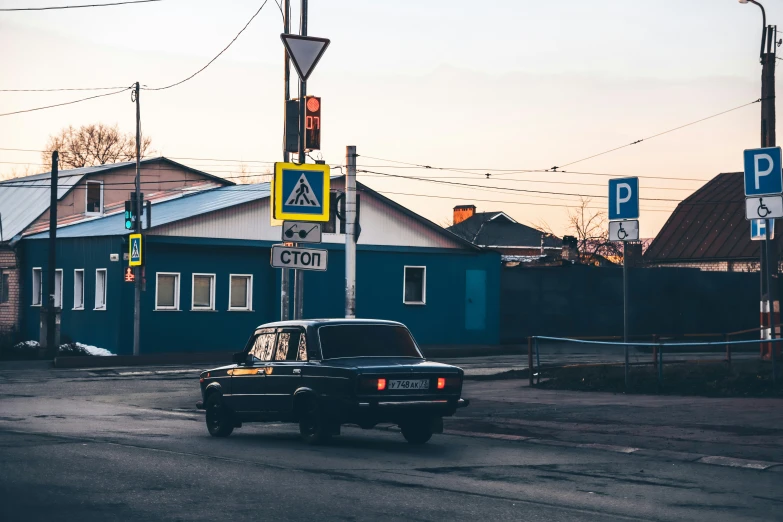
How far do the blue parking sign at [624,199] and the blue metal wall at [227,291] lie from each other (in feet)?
71.0

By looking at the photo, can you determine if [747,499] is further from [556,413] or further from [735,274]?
[735,274]

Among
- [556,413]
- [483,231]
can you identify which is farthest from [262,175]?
[556,413]

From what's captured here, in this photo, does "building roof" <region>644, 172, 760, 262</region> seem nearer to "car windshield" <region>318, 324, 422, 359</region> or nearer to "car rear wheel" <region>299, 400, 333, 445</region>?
"car windshield" <region>318, 324, 422, 359</region>

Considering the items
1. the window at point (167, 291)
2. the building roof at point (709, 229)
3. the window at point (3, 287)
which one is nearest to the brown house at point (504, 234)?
the building roof at point (709, 229)

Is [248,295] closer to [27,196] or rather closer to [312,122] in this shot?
[27,196]

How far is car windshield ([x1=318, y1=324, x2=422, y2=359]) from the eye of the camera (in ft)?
44.2

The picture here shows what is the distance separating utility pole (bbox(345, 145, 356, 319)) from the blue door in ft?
76.3

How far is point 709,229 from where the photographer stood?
61438 mm

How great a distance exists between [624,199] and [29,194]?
39849 mm

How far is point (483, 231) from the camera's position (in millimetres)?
95375

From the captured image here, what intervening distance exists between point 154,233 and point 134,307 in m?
2.52

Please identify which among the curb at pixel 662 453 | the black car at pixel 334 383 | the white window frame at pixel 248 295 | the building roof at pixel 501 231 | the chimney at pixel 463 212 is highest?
the chimney at pixel 463 212

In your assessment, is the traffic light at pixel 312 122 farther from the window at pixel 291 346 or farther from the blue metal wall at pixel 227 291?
the blue metal wall at pixel 227 291

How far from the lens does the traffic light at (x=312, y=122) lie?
58.8 feet
